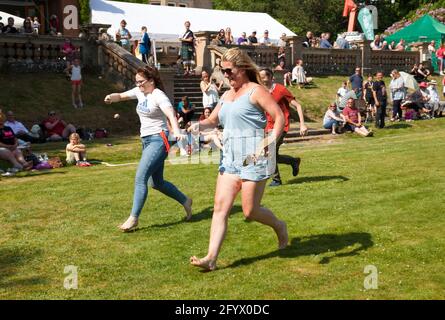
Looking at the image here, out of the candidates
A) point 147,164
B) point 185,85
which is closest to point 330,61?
point 185,85

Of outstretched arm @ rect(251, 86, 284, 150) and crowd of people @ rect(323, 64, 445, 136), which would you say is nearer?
outstretched arm @ rect(251, 86, 284, 150)

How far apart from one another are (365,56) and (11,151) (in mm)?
21676

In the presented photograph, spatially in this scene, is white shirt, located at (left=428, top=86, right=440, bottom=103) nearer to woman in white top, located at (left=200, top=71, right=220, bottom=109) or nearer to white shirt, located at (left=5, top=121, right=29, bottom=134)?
woman in white top, located at (left=200, top=71, right=220, bottom=109)

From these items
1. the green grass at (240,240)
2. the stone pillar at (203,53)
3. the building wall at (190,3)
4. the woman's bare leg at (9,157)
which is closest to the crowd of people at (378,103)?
the stone pillar at (203,53)

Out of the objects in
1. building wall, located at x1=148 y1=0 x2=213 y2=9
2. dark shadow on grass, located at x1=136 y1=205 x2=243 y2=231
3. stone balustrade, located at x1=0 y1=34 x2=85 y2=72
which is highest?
building wall, located at x1=148 y1=0 x2=213 y2=9

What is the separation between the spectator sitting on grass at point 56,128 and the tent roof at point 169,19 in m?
13.5

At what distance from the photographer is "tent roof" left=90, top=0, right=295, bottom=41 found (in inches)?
1238

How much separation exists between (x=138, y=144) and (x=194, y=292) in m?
12.0

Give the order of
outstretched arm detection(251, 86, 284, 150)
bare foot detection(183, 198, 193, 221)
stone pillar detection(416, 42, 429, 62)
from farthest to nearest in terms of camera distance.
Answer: stone pillar detection(416, 42, 429, 62), bare foot detection(183, 198, 193, 221), outstretched arm detection(251, 86, 284, 150)

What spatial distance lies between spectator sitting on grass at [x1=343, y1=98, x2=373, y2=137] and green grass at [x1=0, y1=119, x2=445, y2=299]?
7520 mm

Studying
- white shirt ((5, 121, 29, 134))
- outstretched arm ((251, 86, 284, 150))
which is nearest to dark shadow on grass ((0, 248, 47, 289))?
outstretched arm ((251, 86, 284, 150))

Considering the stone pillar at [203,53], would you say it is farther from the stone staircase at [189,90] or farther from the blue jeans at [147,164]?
the blue jeans at [147,164]

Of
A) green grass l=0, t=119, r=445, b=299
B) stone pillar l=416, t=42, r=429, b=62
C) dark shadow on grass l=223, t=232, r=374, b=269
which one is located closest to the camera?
green grass l=0, t=119, r=445, b=299
